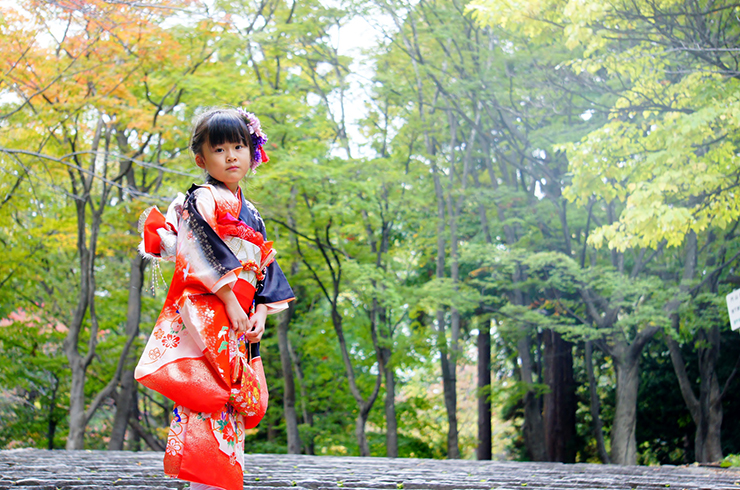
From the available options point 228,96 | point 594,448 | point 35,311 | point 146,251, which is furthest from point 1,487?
point 594,448

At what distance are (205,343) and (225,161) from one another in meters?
0.62

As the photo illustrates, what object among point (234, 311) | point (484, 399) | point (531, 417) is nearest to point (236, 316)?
point (234, 311)

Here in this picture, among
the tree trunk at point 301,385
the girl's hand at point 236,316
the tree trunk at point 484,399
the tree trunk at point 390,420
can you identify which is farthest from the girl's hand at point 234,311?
the tree trunk at point 301,385

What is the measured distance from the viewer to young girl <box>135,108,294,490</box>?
190cm

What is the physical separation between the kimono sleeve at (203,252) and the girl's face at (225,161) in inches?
4.6

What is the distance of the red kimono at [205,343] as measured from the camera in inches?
74.5

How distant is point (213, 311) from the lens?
1.96 m

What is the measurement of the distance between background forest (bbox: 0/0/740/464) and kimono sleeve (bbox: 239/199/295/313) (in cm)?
462

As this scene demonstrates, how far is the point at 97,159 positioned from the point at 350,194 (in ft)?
15.1

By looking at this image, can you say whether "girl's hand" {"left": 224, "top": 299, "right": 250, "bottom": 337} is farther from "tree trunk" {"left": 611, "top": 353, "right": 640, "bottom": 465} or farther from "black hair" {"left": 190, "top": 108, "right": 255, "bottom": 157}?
"tree trunk" {"left": 611, "top": 353, "right": 640, "bottom": 465}

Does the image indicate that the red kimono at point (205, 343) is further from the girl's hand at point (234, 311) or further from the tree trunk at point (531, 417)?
the tree trunk at point (531, 417)

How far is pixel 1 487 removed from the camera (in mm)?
2592

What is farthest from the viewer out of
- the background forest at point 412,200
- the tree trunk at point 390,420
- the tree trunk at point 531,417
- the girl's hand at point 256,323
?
the tree trunk at point 531,417

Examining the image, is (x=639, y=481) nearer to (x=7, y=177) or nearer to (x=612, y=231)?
(x=612, y=231)
